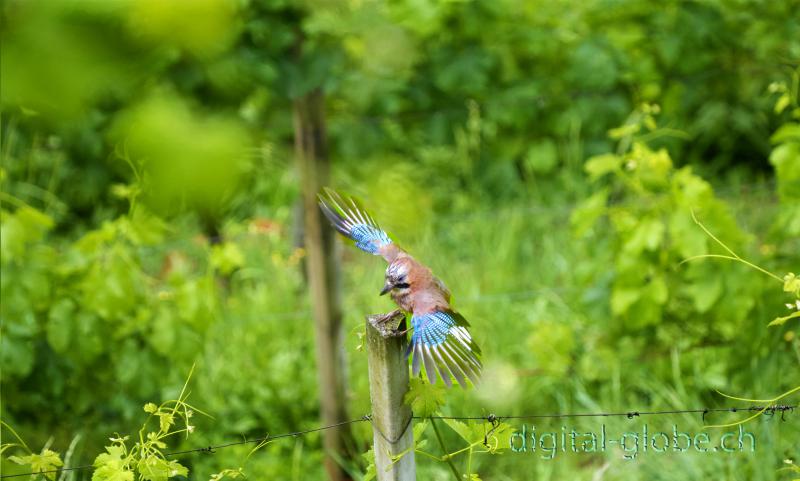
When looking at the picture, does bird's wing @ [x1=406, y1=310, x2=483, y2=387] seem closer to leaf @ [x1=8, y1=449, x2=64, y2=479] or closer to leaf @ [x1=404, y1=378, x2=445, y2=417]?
leaf @ [x1=404, y1=378, x2=445, y2=417]


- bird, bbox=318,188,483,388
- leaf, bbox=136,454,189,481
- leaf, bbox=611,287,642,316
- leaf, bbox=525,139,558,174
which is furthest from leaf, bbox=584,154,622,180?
leaf, bbox=136,454,189,481

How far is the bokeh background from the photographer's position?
2.35 m

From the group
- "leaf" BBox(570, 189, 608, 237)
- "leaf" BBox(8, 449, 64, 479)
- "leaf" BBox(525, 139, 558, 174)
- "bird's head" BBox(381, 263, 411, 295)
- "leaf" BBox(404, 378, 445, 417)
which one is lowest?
"leaf" BBox(8, 449, 64, 479)

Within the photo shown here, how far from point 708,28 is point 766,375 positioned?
178cm

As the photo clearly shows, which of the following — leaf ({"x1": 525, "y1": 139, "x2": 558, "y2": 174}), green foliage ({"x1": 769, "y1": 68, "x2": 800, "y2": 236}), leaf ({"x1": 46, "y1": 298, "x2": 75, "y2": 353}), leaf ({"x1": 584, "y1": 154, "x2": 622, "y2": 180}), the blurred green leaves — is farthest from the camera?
leaf ({"x1": 525, "y1": 139, "x2": 558, "y2": 174})

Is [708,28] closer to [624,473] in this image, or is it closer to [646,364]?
[646,364]

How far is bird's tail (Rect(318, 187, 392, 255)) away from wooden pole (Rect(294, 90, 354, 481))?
909 millimetres

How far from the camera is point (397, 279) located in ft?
5.14

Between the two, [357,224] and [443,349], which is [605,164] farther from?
[443,349]

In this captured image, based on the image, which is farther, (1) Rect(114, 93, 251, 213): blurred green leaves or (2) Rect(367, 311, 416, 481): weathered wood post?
(2) Rect(367, 311, 416, 481): weathered wood post

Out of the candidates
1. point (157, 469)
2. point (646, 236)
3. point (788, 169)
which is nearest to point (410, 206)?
point (646, 236)

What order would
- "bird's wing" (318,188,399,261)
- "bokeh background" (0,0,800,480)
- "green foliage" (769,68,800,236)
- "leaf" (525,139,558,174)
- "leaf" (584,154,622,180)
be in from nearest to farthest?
"bird's wing" (318,188,399,261) → "bokeh background" (0,0,800,480) → "green foliage" (769,68,800,236) → "leaf" (584,154,622,180) → "leaf" (525,139,558,174)

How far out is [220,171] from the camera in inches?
47.8

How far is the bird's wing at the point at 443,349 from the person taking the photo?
1.38m
